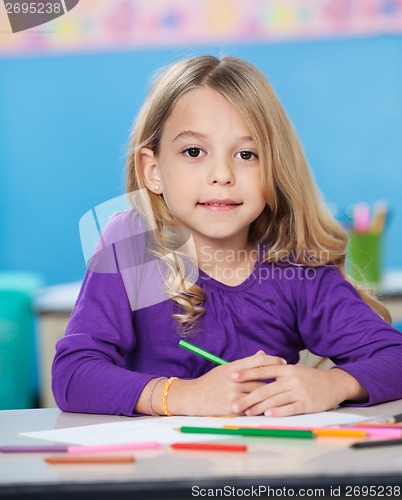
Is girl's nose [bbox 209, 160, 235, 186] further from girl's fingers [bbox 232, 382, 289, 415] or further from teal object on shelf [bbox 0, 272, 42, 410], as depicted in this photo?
teal object on shelf [bbox 0, 272, 42, 410]

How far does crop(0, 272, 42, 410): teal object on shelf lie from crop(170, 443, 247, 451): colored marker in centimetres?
199

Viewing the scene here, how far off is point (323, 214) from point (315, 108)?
1966 millimetres

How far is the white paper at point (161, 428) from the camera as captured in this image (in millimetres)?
858

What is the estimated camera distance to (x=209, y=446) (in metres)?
0.79

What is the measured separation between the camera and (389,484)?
0.70 metres

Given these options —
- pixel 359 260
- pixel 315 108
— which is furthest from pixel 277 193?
pixel 315 108

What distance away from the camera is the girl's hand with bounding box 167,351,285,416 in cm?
99

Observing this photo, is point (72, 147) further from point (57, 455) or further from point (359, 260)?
point (57, 455)

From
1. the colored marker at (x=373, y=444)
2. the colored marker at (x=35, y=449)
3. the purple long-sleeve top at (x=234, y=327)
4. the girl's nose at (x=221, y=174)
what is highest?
the girl's nose at (x=221, y=174)

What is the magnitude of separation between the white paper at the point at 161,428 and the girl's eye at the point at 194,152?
0.40 m

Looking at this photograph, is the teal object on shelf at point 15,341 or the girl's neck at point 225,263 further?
the teal object on shelf at point 15,341

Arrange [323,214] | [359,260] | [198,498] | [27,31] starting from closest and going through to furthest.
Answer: [198,498], [323,214], [359,260], [27,31]

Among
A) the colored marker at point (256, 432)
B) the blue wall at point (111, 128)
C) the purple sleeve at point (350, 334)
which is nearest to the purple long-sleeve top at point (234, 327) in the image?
the purple sleeve at point (350, 334)

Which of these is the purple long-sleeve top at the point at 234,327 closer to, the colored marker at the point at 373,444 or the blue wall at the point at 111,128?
the colored marker at the point at 373,444
